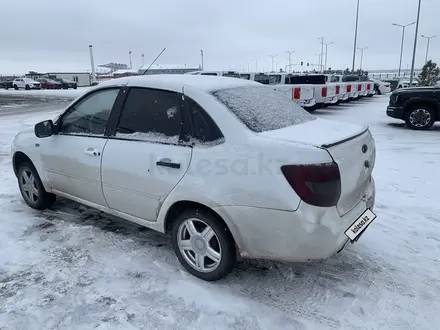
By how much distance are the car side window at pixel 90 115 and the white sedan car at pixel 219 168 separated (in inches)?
0.6

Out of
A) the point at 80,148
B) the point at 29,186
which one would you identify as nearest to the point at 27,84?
the point at 29,186

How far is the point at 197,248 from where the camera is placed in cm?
307

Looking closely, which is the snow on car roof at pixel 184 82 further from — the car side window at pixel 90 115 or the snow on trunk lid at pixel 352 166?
the snow on trunk lid at pixel 352 166

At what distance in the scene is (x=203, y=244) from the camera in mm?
3016

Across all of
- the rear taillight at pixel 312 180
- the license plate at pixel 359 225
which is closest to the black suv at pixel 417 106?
the license plate at pixel 359 225

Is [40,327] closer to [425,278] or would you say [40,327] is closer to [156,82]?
[156,82]

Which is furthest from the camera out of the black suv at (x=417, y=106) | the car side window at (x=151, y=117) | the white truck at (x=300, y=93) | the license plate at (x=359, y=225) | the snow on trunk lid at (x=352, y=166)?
the white truck at (x=300, y=93)

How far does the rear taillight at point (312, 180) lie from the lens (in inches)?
97.0

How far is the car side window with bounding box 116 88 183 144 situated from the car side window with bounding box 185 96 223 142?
0.44 feet

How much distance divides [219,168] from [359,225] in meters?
1.20

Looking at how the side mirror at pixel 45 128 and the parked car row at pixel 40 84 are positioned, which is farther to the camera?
the parked car row at pixel 40 84

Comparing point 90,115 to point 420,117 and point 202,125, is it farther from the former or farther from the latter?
point 420,117

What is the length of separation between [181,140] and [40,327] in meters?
1.72

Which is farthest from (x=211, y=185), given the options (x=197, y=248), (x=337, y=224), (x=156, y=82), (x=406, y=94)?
(x=406, y=94)
